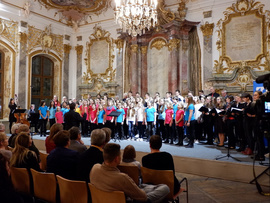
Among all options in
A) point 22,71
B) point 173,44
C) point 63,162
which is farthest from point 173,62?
point 63,162

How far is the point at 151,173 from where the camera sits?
2.76 metres

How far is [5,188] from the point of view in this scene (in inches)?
65.1

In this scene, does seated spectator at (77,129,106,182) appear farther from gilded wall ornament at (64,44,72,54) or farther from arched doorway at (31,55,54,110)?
gilded wall ornament at (64,44,72,54)

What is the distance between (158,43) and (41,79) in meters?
6.80

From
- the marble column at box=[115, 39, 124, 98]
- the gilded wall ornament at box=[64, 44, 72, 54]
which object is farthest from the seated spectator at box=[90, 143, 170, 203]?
the gilded wall ornament at box=[64, 44, 72, 54]

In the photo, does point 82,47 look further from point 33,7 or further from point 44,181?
point 44,181

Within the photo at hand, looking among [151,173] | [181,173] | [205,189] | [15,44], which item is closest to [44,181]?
[151,173]

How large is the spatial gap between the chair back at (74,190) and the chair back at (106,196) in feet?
0.52

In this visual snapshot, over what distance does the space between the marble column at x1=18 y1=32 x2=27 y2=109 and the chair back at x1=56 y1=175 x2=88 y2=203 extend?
1079 centimetres

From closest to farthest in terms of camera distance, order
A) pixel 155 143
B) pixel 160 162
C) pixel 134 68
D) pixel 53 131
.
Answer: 1. pixel 160 162
2. pixel 155 143
3. pixel 53 131
4. pixel 134 68

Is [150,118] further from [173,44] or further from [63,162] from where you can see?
[63,162]

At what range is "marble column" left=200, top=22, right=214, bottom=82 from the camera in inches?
421

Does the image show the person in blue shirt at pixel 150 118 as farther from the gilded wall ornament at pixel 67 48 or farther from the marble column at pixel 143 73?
the gilded wall ornament at pixel 67 48

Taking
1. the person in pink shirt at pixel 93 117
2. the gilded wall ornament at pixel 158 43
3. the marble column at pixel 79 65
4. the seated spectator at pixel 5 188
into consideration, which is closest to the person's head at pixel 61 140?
the seated spectator at pixel 5 188
